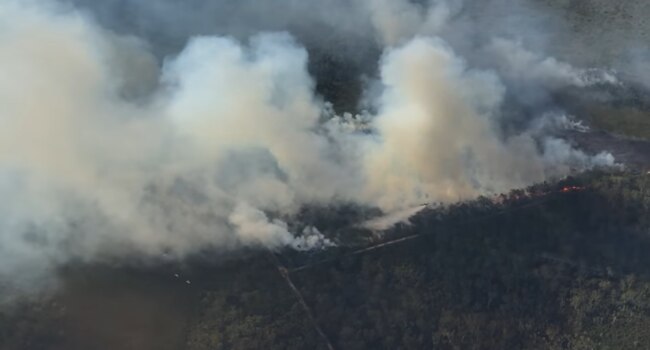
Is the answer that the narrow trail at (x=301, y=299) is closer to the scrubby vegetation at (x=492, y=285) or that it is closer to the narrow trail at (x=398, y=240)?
the scrubby vegetation at (x=492, y=285)

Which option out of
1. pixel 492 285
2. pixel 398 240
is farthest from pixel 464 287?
pixel 398 240

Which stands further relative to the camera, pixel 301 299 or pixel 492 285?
pixel 492 285

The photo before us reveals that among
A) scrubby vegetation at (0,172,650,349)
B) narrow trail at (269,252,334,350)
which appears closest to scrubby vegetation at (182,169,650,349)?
scrubby vegetation at (0,172,650,349)

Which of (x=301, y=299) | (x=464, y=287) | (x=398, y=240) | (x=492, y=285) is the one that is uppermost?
(x=398, y=240)

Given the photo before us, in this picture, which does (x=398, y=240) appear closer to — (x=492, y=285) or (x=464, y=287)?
(x=464, y=287)

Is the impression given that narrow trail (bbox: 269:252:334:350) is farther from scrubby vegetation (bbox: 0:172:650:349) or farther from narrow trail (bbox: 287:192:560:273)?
narrow trail (bbox: 287:192:560:273)

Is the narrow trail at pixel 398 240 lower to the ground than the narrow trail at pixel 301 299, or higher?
higher

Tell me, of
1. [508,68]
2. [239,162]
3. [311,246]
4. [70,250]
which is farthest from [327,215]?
[508,68]

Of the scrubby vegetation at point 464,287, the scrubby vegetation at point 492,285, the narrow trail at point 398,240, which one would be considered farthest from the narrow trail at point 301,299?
the narrow trail at point 398,240

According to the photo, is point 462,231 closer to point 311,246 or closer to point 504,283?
point 504,283
